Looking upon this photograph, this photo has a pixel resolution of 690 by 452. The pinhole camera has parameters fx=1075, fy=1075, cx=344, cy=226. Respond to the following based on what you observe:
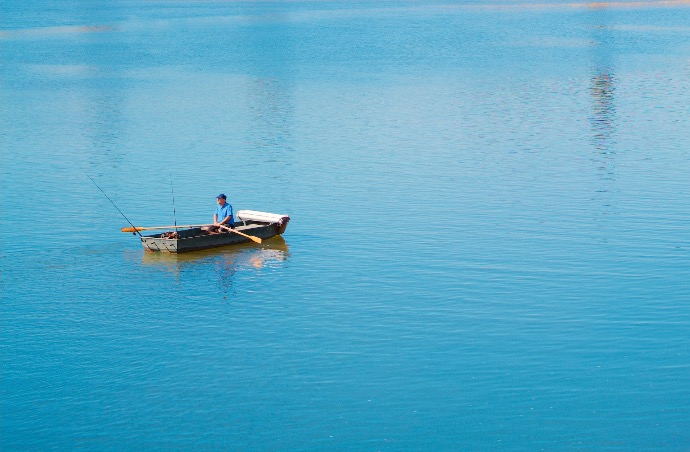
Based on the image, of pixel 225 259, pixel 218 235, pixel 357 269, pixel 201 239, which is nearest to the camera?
pixel 357 269

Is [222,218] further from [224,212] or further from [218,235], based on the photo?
[218,235]

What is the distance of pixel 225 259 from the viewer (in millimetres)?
26453

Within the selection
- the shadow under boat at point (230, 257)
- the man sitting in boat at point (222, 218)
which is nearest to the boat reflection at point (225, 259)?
the shadow under boat at point (230, 257)

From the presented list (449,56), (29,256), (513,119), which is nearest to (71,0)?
(449,56)

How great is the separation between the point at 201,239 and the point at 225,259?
0.86m

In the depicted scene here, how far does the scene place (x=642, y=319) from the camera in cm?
2130

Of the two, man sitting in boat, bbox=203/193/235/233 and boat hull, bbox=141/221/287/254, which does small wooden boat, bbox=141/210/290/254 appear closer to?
boat hull, bbox=141/221/287/254

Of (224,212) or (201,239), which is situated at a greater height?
(224,212)

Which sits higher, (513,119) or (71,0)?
(71,0)

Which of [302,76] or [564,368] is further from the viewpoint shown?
[302,76]

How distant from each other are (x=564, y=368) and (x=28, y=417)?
9.16 metres

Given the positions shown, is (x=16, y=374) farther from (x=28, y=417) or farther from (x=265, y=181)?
(x=265, y=181)

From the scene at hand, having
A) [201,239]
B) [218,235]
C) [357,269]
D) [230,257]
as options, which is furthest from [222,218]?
[357,269]

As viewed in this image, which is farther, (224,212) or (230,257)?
(224,212)
